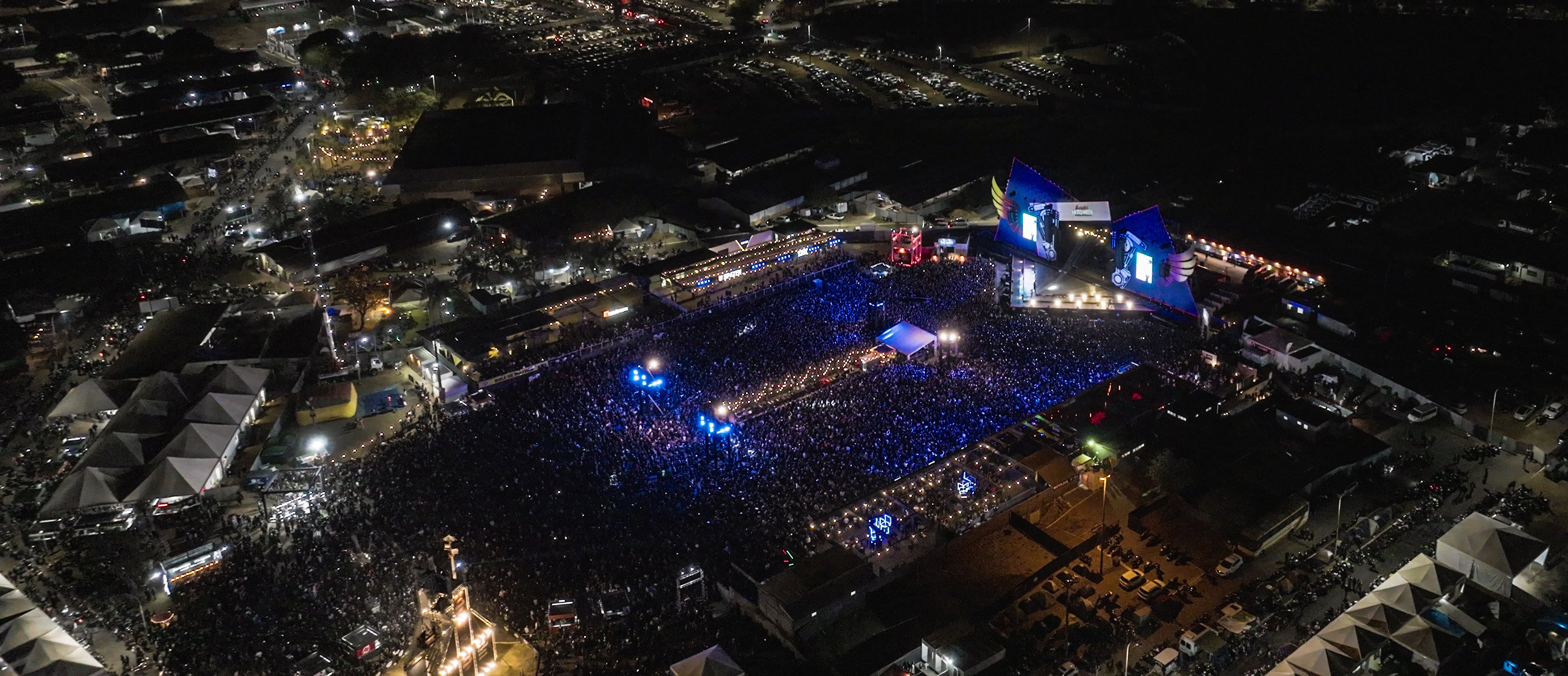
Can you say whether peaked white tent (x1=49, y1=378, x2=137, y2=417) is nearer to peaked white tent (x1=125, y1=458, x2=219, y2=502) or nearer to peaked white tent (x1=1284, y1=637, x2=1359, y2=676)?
peaked white tent (x1=125, y1=458, x2=219, y2=502)

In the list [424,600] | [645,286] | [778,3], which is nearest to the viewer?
[424,600]

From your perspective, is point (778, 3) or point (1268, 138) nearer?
point (1268, 138)

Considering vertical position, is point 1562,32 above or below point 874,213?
above

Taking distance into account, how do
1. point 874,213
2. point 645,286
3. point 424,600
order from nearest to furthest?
1. point 424,600
2. point 645,286
3. point 874,213

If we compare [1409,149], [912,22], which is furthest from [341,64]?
[1409,149]

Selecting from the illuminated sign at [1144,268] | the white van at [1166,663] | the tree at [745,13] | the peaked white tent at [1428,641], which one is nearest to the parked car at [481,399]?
the white van at [1166,663]

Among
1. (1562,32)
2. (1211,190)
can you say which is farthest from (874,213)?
(1562,32)

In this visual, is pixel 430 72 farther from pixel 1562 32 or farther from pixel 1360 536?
pixel 1562 32

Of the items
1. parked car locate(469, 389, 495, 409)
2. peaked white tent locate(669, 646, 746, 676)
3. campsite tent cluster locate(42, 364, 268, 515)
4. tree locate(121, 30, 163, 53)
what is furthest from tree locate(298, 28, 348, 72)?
peaked white tent locate(669, 646, 746, 676)
